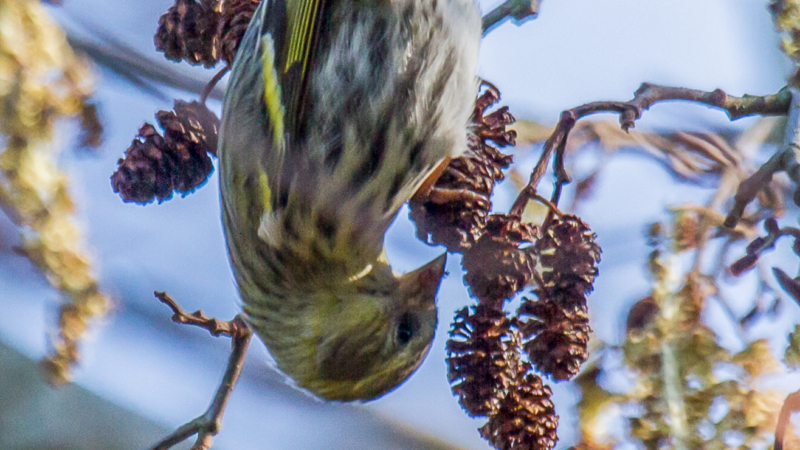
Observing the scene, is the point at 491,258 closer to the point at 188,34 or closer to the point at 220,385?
the point at 220,385

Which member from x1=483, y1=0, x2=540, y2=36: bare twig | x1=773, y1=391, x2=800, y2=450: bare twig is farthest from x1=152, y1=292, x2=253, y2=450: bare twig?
x1=773, y1=391, x2=800, y2=450: bare twig

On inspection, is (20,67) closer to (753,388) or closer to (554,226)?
(554,226)

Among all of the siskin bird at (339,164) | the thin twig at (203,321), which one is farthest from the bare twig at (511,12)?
the thin twig at (203,321)

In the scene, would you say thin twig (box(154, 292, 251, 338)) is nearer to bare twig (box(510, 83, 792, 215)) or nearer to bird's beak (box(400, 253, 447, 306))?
bird's beak (box(400, 253, 447, 306))

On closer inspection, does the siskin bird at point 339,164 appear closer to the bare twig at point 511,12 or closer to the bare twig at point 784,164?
the bare twig at point 511,12

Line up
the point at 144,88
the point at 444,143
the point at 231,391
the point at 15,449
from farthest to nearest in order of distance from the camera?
1. the point at 15,449
2. the point at 444,143
3. the point at 231,391
4. the point at 144,88

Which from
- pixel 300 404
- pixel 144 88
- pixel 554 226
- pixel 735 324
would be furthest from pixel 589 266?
pixel 144 88

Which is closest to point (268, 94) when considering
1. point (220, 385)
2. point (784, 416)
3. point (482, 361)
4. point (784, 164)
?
point (220, 385)
